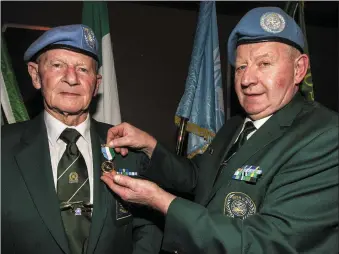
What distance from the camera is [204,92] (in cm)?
253

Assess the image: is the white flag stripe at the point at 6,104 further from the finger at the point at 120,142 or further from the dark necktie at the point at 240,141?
the dark necktie at the point at 240,141

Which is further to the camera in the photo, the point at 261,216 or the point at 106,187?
the point at 106,187

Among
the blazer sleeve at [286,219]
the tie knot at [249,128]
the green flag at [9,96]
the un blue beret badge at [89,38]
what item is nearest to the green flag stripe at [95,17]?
the green flag at [9,96]

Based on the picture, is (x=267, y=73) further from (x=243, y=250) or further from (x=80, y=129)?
(x=80, y=129)

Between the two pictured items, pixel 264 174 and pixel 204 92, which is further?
pixel 204 92

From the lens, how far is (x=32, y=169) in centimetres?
143

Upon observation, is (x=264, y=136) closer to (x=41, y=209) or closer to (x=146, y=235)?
(x=146, y=235)

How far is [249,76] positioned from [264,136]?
27 cm

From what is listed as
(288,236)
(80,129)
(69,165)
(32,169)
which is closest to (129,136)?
(80,129)

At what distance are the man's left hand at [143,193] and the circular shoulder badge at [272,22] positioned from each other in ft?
2.72

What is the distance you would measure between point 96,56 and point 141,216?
79 cm

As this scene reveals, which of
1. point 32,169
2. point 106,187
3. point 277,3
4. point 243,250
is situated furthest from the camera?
point 277,3

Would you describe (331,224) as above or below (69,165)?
below

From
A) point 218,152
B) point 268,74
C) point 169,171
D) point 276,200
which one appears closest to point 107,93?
point 169,171
